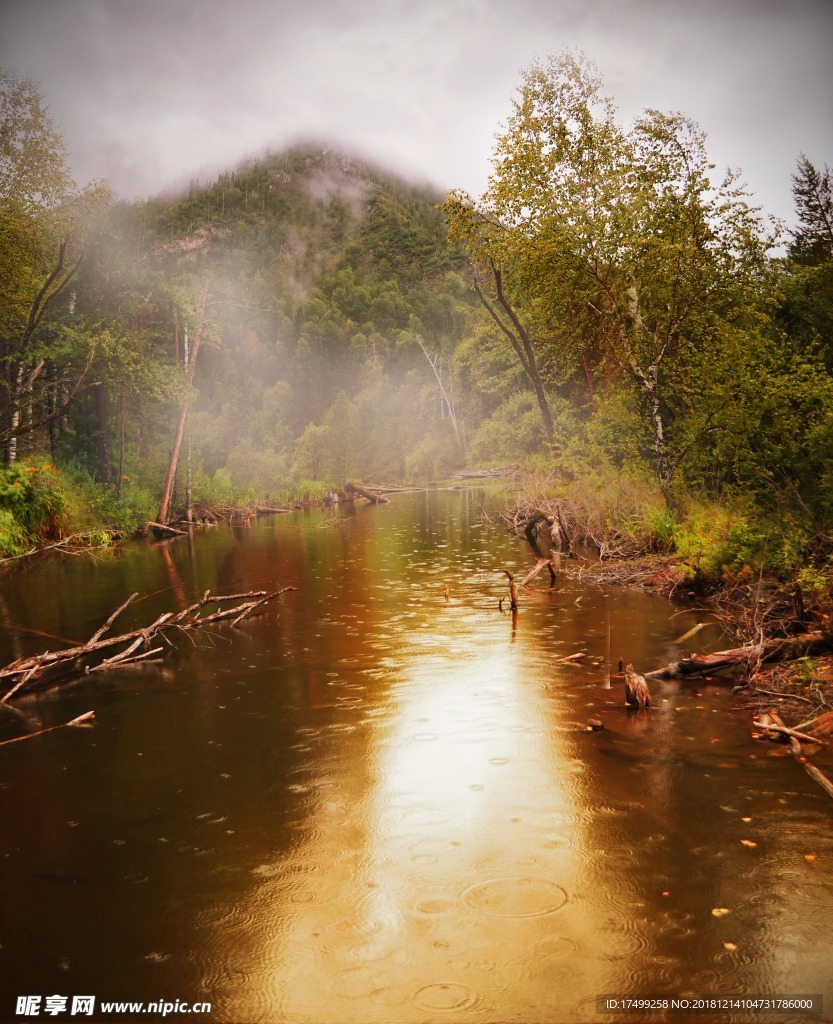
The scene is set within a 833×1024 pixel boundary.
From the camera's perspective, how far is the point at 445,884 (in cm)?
562

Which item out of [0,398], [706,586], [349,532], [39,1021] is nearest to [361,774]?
[39,1021]

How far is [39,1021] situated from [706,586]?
44.8 ft

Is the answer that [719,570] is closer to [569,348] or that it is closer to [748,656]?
[748,656]

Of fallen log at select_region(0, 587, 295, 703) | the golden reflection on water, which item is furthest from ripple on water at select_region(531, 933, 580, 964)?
fallen log at select_region(0, 587, 295, 703)

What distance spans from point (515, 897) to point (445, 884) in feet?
1.73

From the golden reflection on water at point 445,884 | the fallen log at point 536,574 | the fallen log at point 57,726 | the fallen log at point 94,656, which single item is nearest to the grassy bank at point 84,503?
the fallen log at point 94,656

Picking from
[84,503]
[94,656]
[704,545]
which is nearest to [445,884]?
[94,656]

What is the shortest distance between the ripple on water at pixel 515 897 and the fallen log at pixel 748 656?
17.4ft

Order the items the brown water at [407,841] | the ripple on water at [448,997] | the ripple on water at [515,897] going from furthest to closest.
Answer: the ripple on water at [515,897] < the brown water at [407,841] < the ripple on water at [448,997]

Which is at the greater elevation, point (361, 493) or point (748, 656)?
point (361, 493)

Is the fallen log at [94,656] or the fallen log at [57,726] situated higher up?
the fallen log at [94,656]

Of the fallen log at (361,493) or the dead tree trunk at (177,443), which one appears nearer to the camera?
the dead tree trunk at (177,443)

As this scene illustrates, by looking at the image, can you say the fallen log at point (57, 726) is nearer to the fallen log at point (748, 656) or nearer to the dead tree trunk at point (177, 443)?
the fallen log at point (748, 656)

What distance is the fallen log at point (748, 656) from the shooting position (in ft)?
31.8
